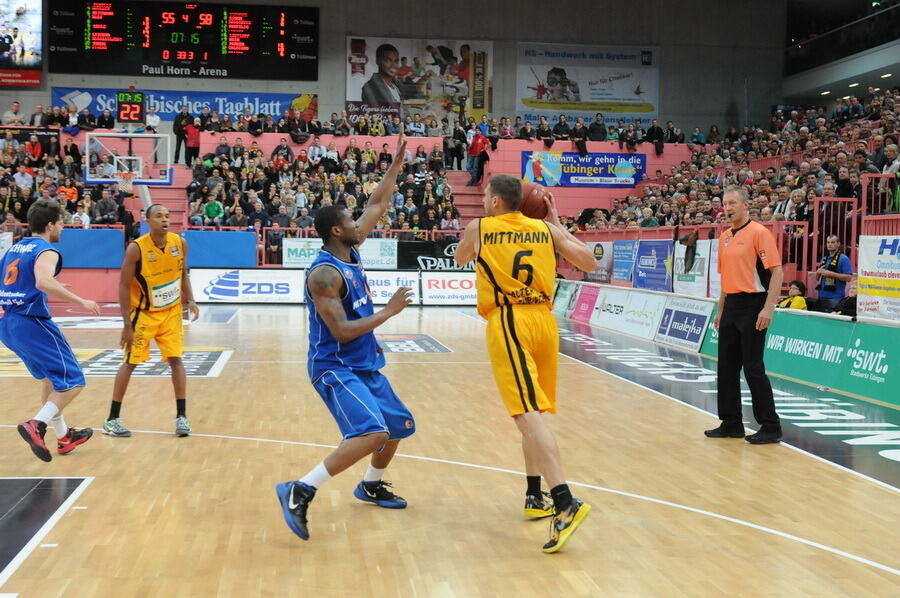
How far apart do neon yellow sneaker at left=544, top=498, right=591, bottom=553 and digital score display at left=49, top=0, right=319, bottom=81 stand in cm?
3083

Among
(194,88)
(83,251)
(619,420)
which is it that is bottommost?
(619,420)

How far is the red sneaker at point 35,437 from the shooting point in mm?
6309

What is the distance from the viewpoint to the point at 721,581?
4359 mm

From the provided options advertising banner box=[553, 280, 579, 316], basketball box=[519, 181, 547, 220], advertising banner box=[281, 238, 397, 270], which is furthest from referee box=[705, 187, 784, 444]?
advertising banner box=[281, 238, 397, 270]

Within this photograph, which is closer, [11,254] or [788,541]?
[788,541]

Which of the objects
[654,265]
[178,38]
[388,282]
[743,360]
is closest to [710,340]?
[654,265]

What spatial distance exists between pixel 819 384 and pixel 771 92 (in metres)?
30.0

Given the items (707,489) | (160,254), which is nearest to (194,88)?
(160,254)

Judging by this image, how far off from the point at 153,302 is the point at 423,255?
682 inches

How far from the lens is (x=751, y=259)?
7559mm

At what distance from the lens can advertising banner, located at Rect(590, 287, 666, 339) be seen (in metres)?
15.9

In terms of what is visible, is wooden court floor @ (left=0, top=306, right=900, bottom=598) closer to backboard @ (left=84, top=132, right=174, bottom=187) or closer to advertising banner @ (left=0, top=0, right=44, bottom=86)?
backboard @ (left=84, top=132, right=174, bottom=187)

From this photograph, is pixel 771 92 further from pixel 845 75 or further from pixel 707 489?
pixel 707 489

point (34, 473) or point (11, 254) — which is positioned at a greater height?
point (11, 254)
